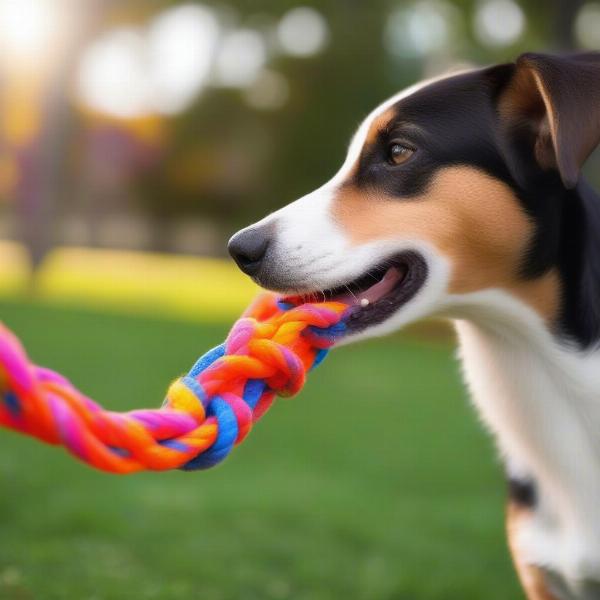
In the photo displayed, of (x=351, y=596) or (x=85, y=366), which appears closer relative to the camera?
(x=351, y=596)

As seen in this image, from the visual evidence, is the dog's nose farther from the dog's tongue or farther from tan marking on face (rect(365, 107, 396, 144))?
tan marking on face (rect(365, 107, 396, 144))

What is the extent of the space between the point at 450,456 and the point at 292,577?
112 inches

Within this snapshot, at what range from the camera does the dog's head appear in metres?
2.66

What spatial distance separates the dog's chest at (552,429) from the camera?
2.84 m

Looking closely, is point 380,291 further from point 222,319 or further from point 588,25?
point 588,25

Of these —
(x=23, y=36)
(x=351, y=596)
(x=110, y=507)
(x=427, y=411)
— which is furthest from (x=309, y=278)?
(x=23, y=36)

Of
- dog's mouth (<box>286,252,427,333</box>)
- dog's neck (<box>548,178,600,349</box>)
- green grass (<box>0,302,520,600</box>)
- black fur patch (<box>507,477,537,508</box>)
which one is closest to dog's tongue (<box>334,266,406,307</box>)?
dog's mouth (<box>286,252,427,333</box>)

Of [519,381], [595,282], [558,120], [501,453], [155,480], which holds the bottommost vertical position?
[155,480]

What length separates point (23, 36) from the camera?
19797 mm

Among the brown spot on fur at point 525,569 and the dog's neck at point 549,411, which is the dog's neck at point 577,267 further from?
the brown spot on fur at point 525,569

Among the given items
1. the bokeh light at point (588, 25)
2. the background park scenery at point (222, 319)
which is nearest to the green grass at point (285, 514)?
the background park scenery at point (222, 319)

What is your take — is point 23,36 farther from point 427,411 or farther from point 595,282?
point 595,282

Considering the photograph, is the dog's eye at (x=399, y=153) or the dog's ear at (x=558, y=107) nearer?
the dog's ear at (x=558, y=107)

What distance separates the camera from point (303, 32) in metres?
21.1
